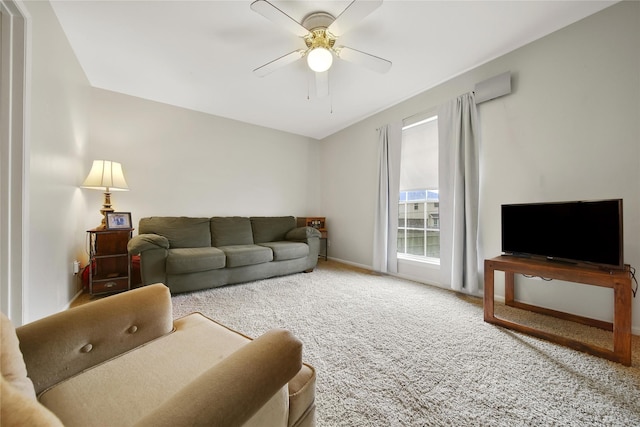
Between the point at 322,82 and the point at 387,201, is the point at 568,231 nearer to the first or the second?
the point at 387,201

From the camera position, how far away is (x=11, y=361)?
1.89 ft

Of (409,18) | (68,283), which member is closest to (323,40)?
(409,18)

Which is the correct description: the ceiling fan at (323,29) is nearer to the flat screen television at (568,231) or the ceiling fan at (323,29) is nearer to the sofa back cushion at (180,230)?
the flat screen television at (568,231)

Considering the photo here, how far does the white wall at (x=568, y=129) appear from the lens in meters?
1.82

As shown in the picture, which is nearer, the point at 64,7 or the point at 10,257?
the point at 10,257

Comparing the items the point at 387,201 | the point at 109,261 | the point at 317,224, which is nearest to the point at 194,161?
the point at 109,261

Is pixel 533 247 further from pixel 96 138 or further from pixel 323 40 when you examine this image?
pixel 96 138

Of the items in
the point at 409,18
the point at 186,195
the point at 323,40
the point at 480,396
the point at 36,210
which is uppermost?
the point at 409,18

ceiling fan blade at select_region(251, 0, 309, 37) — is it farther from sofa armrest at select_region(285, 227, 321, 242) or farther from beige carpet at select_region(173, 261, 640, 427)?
sofa armrest at select_region(285, 227, 321, 242)

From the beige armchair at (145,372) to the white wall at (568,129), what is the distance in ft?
8.37

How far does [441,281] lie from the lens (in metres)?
2.94

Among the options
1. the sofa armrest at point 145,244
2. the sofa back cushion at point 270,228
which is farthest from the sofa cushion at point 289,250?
the sofa armrest at point 145,244

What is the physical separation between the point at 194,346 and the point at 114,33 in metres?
2.75

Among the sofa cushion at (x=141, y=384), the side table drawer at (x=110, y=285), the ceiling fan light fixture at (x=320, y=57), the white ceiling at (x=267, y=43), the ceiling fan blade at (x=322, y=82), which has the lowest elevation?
the side table drawer at (x=110, y=285)
